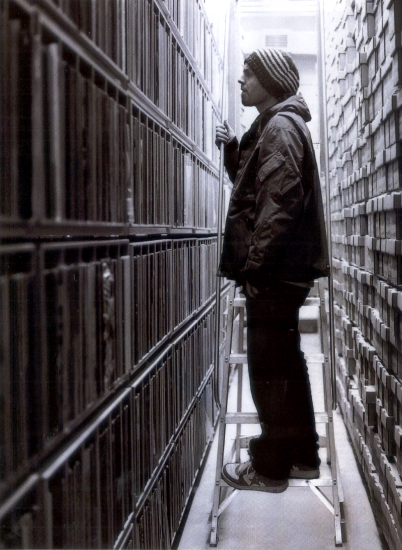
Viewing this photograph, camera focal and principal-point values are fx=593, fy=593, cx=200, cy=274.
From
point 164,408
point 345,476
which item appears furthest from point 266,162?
point 345,476

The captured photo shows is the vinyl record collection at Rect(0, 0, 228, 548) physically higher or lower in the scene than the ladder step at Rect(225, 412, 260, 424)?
higher

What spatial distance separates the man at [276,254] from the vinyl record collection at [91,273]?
22cm

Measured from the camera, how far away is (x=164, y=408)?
1.61 m

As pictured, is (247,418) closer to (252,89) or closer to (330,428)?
(330,428)

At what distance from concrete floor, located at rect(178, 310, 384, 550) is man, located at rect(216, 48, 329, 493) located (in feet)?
0.71

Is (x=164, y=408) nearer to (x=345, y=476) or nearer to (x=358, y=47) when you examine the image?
(x=345, y=476)

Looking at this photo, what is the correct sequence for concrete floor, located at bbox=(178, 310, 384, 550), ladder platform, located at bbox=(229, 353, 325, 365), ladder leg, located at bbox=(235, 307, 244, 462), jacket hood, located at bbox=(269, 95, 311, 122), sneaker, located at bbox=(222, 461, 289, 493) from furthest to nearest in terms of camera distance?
1. ladder leg, located at bbox=(235, 307, 244, 462)
2. ladder platform, located at bbox=(229, 353, 325, 365)
3. concrete floor, located at bbox=(178, 310, 384, 550)
4. sneaker, located at bbox=(222, 461, 289, 493)
5. jacket hood, located at bbox=(269, 95, 311, 122)

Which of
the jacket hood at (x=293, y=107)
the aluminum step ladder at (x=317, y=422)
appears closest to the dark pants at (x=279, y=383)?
the aluminum step ladder at (x=317, y=422)

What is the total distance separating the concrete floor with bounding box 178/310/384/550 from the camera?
71.3 inches

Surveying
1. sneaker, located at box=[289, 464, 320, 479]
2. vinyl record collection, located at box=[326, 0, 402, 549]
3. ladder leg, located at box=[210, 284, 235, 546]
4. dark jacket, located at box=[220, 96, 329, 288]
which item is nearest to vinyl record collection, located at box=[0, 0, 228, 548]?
ladder leg, located at box=[210, 284, 235, 546]

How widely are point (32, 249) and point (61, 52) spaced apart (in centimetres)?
28

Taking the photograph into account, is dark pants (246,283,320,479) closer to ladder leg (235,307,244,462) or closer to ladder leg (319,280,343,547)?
ladder leg (319,280,343,547)

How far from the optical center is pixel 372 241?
2012 millimetres

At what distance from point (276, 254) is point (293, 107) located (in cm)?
42
